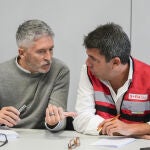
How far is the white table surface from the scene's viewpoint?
1515 mm

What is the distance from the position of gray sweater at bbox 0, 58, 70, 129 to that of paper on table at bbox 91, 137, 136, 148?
504 millimetres

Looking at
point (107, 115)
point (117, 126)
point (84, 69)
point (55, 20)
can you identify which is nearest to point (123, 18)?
point (55, 20)

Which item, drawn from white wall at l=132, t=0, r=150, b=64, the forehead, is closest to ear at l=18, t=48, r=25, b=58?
the forehead

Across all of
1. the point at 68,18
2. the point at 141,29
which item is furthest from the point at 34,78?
the point at 141,29

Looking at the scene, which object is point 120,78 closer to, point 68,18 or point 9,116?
point 9,116

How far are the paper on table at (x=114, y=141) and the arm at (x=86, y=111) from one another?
129 mm

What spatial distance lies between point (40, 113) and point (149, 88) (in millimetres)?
683

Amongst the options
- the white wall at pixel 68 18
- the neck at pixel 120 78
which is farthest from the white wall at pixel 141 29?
the neck at pixel 120 78

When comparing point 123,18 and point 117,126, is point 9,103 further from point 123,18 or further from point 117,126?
point 123,18

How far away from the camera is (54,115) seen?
176cm

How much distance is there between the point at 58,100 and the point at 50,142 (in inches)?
17.8

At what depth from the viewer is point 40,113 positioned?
2066 millimetres

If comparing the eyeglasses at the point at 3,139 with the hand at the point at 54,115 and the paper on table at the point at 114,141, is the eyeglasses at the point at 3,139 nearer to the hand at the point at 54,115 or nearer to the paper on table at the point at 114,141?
the hand at the point at 54,115

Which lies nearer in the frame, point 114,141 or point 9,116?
point 114,141
